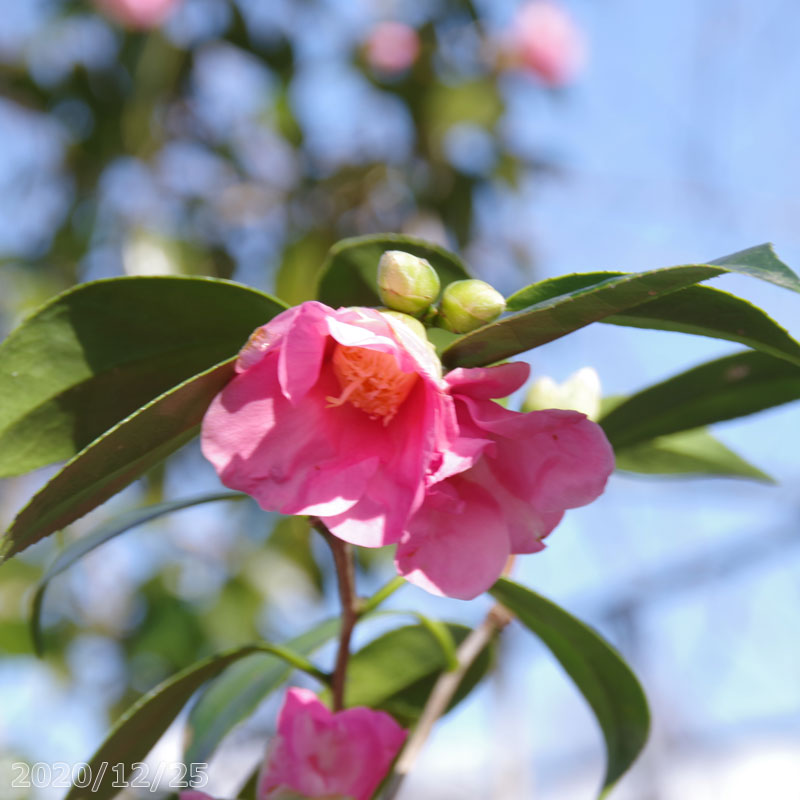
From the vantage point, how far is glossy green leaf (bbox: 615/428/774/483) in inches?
30.6

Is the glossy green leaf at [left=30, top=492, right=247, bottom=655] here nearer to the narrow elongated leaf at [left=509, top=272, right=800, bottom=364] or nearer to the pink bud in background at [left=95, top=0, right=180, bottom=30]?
the narrow elongated leaf at [left=509, top=272, right=800, bottom=364]

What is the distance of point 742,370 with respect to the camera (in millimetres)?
662

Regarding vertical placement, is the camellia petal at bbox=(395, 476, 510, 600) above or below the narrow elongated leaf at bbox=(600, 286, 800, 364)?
below

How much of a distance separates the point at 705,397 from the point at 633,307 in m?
0.27

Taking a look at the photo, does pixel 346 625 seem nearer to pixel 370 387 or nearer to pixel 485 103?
pixel 370 387

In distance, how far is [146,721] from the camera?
2.05 ft

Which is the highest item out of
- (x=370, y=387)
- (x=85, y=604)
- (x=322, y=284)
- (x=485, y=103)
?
(x=485, y=103)

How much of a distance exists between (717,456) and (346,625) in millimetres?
383

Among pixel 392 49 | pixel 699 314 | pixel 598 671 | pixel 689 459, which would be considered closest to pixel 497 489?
pixel 699 314

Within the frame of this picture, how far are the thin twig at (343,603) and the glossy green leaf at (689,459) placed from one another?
0.96 feet

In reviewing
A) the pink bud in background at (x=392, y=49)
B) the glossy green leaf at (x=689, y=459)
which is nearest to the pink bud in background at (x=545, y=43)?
the pink bud in background at (x=392, y=49)

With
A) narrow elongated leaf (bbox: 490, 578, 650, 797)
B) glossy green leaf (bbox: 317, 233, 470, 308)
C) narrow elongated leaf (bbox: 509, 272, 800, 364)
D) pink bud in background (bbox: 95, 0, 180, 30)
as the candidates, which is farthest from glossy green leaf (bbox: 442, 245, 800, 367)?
pink bud in background (bbox: 95, 0, 180, 30)

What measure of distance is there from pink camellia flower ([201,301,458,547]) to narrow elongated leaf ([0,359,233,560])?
16 millimetres

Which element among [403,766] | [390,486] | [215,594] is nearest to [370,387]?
[390,486]
